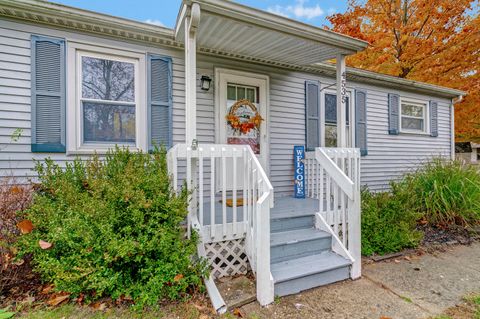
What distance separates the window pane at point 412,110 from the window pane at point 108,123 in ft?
20.9

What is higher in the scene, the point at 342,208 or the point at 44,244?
the point at 342,208

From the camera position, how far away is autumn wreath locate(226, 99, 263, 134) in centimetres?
432

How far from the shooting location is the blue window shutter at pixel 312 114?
5.18 metres

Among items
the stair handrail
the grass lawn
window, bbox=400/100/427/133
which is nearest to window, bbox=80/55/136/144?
the grass lawn

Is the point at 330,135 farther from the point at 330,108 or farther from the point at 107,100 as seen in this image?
the point at 107,100

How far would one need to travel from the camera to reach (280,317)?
222 cm

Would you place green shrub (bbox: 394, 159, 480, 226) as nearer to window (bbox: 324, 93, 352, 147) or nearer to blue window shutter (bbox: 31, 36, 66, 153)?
window (bbox: 324, 93, 352, 147)

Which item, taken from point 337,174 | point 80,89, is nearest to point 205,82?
point 80,89

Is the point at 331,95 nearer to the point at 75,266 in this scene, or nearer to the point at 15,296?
the point at 75,266

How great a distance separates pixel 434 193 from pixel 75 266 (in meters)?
5.13

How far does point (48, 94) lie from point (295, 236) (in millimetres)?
3617

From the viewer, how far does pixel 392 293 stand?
8.52 feet

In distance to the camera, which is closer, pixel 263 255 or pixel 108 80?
pixel 263 255

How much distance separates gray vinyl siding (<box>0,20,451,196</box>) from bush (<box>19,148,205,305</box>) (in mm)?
1415
